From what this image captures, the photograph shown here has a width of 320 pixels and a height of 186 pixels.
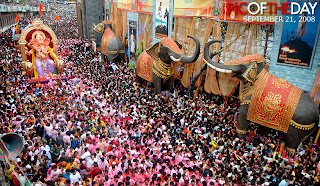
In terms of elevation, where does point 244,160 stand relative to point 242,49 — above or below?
below

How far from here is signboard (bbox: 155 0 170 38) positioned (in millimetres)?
12469

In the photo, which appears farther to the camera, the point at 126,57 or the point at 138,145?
the point at 126,57

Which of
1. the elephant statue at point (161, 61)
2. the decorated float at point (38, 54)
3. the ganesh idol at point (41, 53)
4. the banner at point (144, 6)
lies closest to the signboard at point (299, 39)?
the elephant statue at point (161, 61)

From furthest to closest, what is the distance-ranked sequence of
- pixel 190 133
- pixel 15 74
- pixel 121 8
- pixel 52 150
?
pixel 121 8, pixel 15 74, pixel 190 133, pixel 52 150

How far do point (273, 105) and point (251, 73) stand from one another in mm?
1136

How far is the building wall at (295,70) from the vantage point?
7.84m

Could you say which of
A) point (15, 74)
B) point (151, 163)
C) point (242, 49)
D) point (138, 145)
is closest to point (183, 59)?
point (242, 49)

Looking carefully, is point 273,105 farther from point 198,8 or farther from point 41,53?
point 41,53

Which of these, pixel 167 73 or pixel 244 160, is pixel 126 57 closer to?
pixel 167 73

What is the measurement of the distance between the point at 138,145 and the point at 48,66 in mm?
8731

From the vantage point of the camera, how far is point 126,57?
17484 millimetres

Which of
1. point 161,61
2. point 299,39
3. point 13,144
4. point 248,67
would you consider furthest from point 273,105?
point 13,144

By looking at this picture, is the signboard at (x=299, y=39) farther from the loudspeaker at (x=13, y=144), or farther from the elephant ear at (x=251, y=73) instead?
the loudspeaker at (x=13, y=144)

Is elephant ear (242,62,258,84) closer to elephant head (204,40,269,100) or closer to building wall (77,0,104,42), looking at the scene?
elephant head (204,40,269,100)
